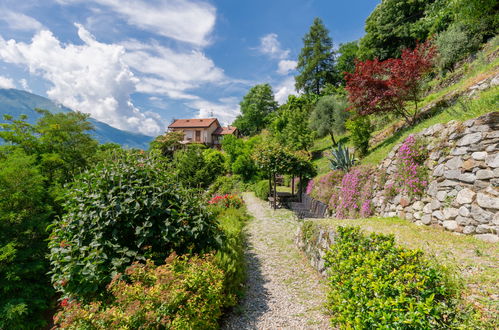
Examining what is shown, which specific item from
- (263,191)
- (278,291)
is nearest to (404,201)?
(278,291)

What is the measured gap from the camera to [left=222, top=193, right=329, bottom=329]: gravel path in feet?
11.4

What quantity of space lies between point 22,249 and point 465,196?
13.1m

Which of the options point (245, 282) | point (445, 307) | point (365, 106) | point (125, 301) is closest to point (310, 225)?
point (245, 282)

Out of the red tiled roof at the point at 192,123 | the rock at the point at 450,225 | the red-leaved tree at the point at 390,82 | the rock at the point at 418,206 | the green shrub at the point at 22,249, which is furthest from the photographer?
the red tiled roof at the point at 192,123

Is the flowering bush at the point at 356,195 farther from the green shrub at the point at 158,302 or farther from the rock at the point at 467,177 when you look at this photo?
the green shrub at the point at 158,302

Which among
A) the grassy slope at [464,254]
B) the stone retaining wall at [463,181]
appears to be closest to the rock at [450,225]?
the stone retaining wall at [463,181]

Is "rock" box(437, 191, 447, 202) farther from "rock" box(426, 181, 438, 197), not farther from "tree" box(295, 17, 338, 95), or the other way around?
"tree" box(295, 17, 338, 95)

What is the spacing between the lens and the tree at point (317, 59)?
108 feet

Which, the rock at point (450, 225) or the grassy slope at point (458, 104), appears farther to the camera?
the grassy slope at point (458, 104)

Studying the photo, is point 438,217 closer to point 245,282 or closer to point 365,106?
point 245,282

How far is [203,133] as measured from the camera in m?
43.6

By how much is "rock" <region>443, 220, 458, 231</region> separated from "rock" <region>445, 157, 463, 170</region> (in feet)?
3.61

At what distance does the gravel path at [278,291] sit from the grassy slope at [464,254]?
1464mm

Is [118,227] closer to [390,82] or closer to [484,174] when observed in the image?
[484,174]
